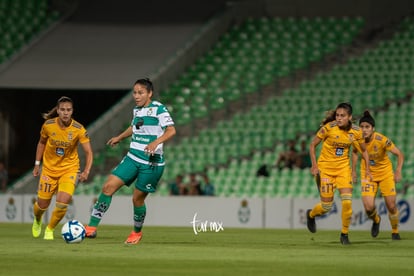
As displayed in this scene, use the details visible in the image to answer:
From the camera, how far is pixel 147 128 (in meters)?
14.0

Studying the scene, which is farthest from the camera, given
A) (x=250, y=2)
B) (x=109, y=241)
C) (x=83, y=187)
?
(x=250, y=2)

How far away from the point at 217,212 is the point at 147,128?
10802mm

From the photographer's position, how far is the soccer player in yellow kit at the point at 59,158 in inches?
609

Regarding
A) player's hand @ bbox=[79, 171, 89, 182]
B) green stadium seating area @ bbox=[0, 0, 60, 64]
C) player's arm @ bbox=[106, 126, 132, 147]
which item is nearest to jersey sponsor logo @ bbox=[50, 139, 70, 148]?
player's hand @ bbox=[79, 171, 89, 182]

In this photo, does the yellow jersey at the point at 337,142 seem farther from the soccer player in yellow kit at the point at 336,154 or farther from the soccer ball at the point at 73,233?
the soccer ball at the point at 73,233

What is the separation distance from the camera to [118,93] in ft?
122

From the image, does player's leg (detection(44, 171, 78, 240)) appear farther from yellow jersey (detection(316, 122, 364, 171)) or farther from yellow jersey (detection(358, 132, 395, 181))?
yellow jersey (detection(358, 132, 395, 181))

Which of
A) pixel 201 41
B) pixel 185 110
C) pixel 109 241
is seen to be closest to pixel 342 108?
pixel 109 241

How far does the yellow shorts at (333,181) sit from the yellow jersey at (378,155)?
170 centimetres

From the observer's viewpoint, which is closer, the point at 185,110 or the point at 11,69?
the point at 185,110

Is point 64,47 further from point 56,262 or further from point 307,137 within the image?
point 56,262

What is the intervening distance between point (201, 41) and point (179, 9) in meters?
3.57

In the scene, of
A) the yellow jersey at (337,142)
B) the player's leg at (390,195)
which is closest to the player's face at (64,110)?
the yellow jersey at (337,142)

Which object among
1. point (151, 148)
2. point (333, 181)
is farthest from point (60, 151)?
point (333, 181)
